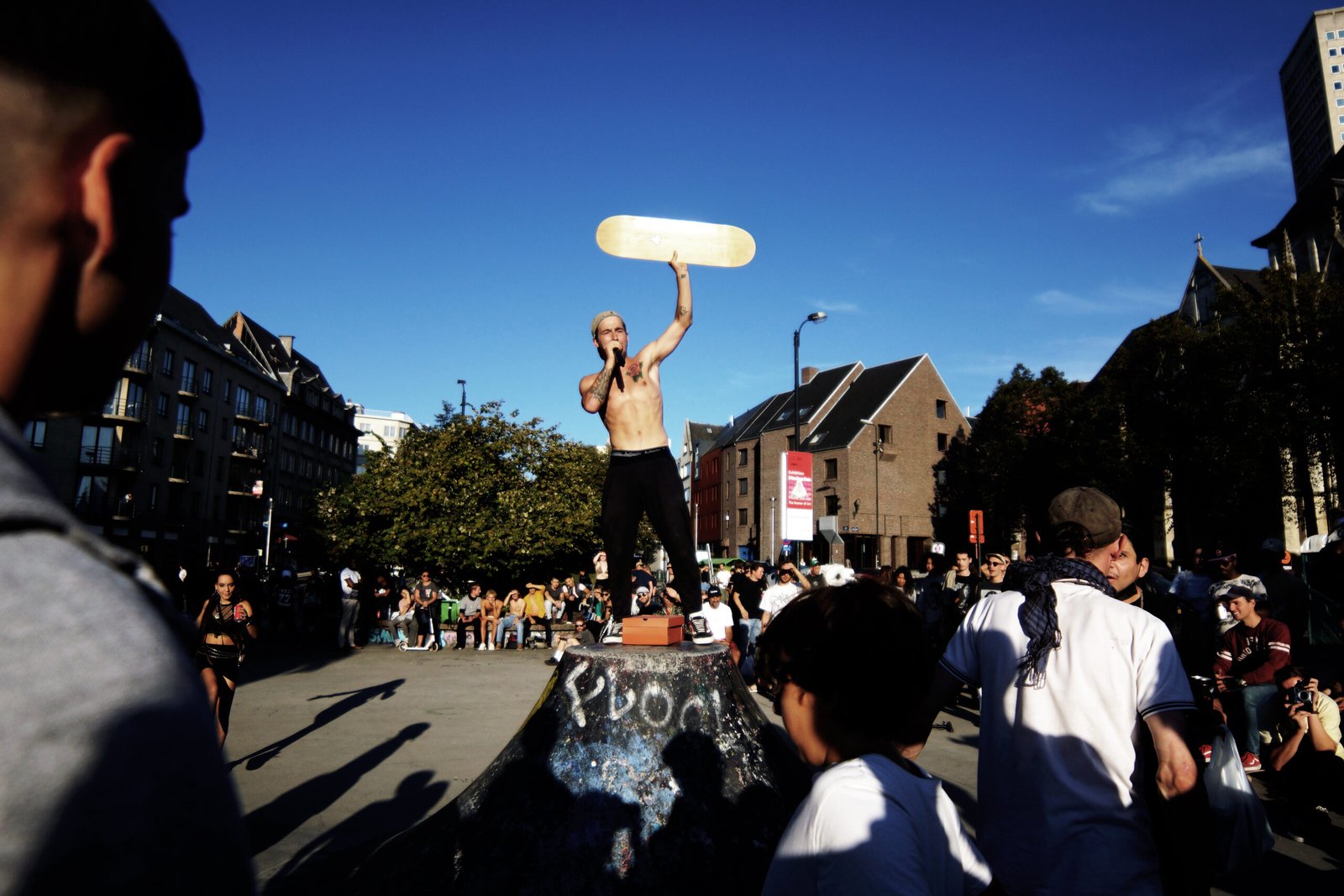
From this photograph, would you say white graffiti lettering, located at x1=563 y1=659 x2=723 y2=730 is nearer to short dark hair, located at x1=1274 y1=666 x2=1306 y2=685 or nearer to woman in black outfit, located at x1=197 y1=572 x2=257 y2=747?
woman in black outfit, located at x1=197 y1=572 x2=257 y2=747

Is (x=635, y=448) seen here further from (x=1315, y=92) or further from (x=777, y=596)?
(x=1315, y=92)

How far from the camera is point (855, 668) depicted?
72.9 inches

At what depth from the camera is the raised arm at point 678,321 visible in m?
5.62

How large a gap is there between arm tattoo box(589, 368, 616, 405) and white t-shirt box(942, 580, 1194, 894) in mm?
3349

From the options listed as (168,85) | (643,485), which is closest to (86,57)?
(168,85)

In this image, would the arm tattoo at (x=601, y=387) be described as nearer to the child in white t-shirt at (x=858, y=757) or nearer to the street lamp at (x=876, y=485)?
the child in white t-shirt at (x=858, y=757)

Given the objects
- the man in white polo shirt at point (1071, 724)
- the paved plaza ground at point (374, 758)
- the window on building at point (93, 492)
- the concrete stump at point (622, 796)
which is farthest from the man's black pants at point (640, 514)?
the window on building at point (93, 492)

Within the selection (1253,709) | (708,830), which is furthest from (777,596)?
(708,830)

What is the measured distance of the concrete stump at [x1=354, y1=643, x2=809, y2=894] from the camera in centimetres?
370

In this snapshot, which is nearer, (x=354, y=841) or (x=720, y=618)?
(x=354, y=841)

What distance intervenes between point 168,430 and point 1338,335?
5329cm

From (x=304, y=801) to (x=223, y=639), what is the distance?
63.3 inches

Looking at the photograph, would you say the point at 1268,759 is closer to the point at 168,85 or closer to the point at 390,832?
the point at 390,832

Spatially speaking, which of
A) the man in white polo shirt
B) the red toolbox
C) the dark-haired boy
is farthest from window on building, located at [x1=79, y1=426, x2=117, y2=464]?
the dark-haired boy
